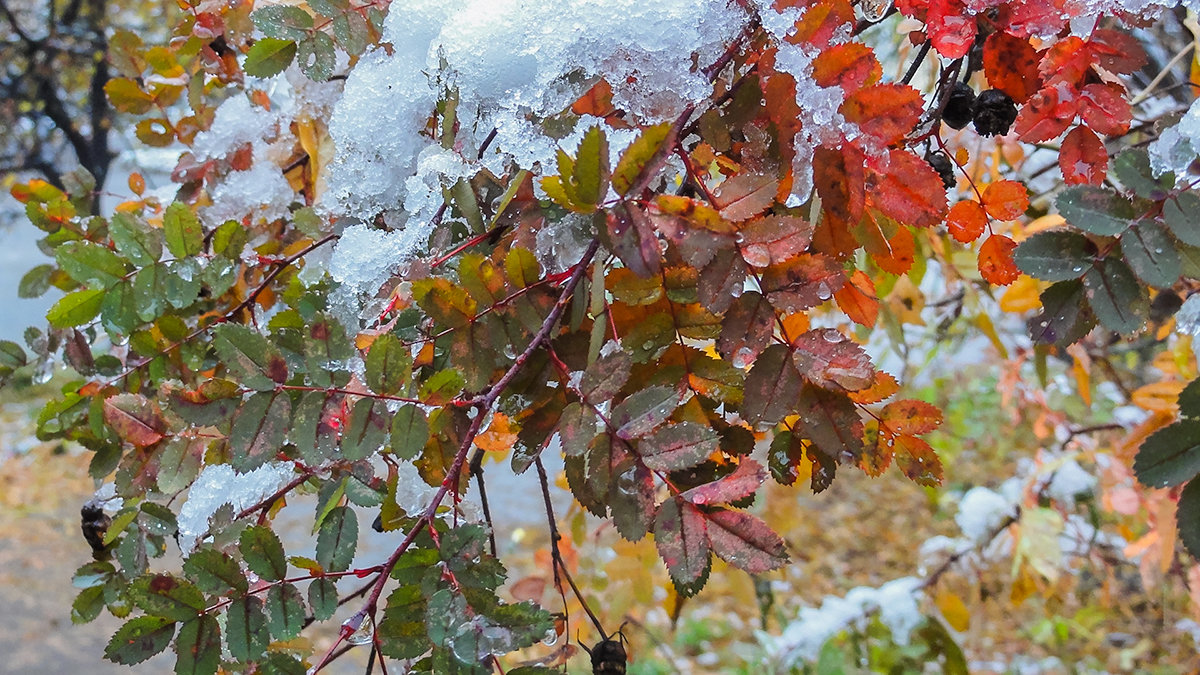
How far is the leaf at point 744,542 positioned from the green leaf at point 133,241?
1.58 feet

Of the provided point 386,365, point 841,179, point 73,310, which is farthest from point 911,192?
point 73,310

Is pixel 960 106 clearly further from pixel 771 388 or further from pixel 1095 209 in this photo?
pixel 771 388

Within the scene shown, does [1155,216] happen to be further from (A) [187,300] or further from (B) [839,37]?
(A) [187,300]

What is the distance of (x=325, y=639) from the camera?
3.04m

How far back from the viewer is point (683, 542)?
0.36m

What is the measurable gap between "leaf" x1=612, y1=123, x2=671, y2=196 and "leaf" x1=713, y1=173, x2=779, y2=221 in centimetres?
6

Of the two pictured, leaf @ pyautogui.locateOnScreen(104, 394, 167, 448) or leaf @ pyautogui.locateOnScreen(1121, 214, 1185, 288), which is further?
leaf @ pyautogui.locateOnScreen(104, 394, 167, 448)

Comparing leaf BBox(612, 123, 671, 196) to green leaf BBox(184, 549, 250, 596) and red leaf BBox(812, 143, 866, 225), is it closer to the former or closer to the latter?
red leaf BBox(812, 143, 866, 225)

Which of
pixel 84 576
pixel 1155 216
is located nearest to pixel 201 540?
pixel 84 576

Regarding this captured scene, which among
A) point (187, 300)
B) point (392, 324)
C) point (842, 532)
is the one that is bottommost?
point (842, 532)

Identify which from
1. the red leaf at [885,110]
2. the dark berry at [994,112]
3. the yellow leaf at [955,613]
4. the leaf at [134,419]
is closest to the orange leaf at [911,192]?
the red leaf at [885,110]

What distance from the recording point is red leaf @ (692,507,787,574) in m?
0.35

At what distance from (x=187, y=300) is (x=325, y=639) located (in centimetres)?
279

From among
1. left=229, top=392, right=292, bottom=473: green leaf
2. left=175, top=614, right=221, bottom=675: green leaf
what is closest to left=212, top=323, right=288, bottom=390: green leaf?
left=229, top=392, right=292, bottom=473: green leaf
